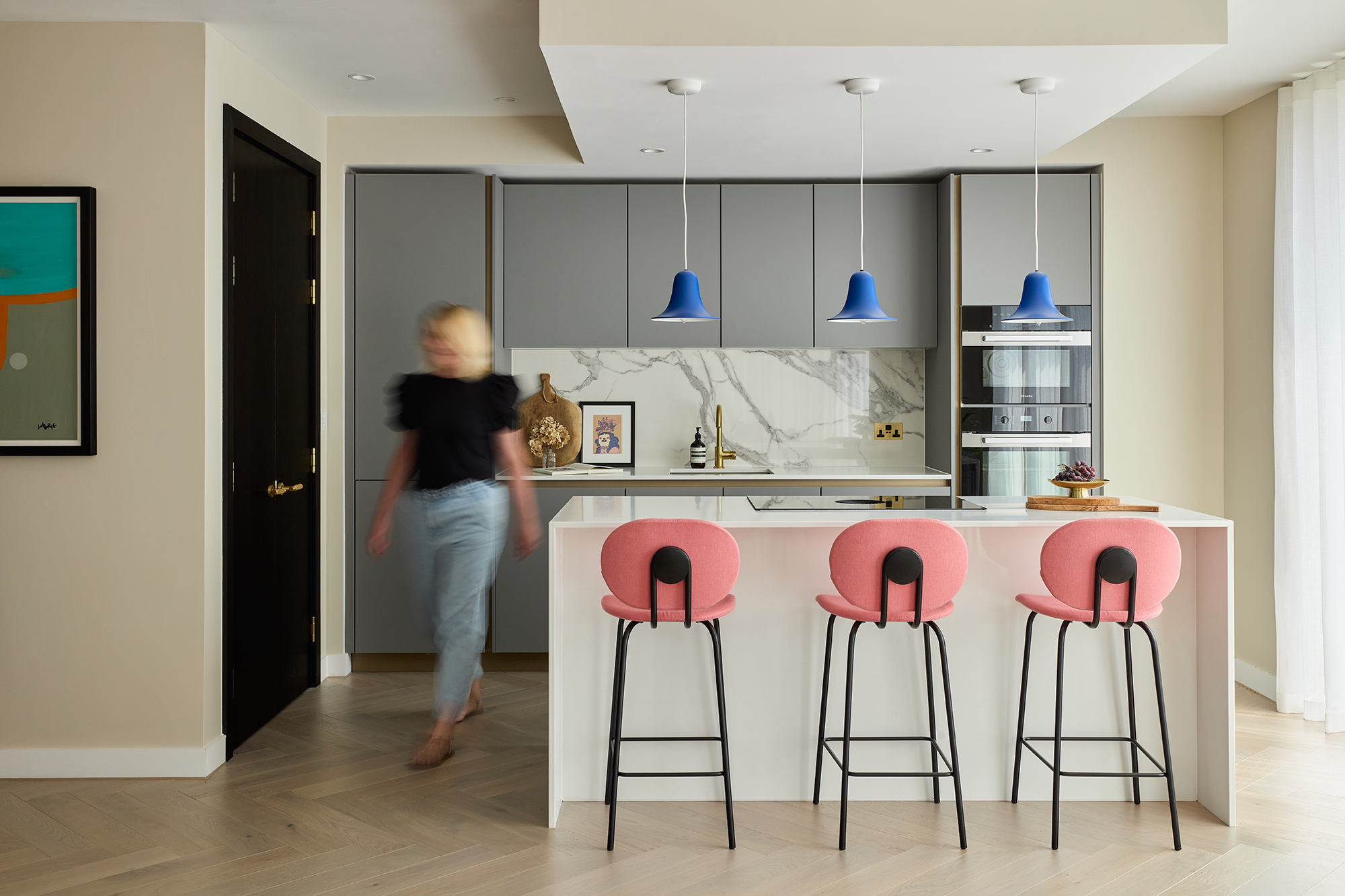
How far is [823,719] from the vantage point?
9.01 feet

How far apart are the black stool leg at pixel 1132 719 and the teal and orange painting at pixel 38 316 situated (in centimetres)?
356

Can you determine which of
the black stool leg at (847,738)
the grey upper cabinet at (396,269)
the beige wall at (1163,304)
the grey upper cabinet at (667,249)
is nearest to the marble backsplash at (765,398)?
the grey upper cabinet at (667,249)

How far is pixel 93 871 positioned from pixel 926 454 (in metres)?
4.03

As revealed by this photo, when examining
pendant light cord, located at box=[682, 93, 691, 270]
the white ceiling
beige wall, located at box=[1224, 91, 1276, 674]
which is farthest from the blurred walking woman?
beige wall, located at box=[1224, 91, 1276, 674]

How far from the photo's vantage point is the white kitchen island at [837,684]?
293 cm

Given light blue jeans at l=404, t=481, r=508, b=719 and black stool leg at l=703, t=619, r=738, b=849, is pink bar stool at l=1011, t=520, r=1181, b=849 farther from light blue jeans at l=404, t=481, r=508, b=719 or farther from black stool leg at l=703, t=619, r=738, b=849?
light blue jeans at l=404, t=481, r=508, b=719

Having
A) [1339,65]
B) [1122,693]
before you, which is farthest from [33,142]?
[1339,65]

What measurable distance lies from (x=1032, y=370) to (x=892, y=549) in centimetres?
233

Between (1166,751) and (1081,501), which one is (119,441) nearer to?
(1081,501)

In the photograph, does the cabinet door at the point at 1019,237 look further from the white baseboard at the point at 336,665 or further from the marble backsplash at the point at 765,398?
the white baseboard at the point at 336,665

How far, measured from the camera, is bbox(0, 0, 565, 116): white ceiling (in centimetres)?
308

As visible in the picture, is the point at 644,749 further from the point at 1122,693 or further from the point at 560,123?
the point at 560,123

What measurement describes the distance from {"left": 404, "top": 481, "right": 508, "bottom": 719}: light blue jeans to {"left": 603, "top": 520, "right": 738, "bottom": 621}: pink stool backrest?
89cm

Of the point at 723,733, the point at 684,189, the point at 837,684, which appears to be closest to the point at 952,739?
the point at 837,684
